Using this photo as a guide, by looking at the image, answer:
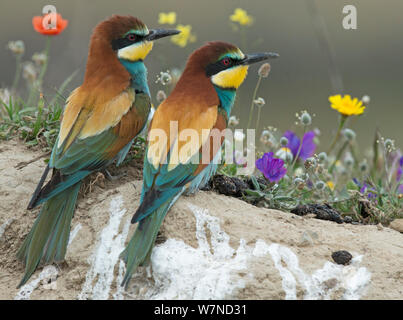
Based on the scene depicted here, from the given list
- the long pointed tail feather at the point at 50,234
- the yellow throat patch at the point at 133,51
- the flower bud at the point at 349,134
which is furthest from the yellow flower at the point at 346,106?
the long pointed tail feather at the point at 50,234

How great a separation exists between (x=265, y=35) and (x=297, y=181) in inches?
263

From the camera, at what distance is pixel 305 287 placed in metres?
2.76

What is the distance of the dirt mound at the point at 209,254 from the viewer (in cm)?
274

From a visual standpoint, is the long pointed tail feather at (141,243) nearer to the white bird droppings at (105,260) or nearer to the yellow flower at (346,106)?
the white bird droppings at (105,260)

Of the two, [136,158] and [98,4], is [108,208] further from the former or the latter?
[98,4]

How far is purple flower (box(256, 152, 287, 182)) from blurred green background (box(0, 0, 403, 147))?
3839mm

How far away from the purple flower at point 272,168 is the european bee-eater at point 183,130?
0.28 meters

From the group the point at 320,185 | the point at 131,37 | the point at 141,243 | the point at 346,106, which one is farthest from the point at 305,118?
the point at 141,243

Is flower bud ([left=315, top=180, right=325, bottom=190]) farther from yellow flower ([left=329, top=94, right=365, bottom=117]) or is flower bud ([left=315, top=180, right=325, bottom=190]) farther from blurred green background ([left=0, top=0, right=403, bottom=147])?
blurred green background ([left=0, top=0, right=403, bottom=147])

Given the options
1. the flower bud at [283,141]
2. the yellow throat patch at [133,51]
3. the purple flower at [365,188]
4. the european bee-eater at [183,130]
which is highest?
the yellow throat patch at [133,51]

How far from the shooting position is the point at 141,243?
2.77 meters

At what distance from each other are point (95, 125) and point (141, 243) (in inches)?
24.9

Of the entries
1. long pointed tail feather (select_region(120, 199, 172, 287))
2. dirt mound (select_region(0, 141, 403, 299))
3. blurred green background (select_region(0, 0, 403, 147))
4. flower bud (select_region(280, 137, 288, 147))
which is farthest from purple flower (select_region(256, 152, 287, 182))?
blurred green background (select_region(0, 0, 403, 147))

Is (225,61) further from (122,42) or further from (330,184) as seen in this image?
(330,184)
